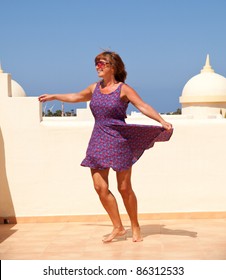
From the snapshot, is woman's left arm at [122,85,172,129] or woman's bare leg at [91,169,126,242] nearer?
woman's left arm at [122,85,172,129]

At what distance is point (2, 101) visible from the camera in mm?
7637

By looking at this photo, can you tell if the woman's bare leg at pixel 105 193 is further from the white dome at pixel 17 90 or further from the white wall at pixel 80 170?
the white dome at pixel 17 90

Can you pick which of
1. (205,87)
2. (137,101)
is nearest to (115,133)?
(137,101)

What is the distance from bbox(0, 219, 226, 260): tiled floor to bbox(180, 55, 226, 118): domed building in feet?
89.1

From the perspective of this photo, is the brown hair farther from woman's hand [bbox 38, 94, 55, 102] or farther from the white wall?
the white wall

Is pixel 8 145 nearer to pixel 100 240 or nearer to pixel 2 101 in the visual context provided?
pixel 2 101

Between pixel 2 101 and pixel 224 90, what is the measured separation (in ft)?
93.0

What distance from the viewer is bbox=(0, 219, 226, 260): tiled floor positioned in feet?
18.7

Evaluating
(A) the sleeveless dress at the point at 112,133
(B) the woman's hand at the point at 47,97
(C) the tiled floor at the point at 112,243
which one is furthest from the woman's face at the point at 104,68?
(C) the tiled floor at the point at 112,243

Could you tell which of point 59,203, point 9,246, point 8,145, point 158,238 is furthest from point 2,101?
point 158,238

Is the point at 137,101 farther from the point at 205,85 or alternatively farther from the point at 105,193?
the point at 205,85

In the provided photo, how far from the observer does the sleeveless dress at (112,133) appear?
19.9ft

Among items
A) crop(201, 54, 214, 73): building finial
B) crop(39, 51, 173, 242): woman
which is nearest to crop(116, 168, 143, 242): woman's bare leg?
crop(39, 51, 173, 242): woman

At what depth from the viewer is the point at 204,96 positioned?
34344 mm
